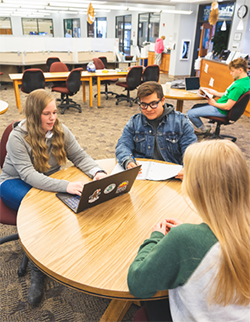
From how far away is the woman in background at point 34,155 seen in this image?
1605 millimetres

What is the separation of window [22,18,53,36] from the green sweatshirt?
63.3 feet

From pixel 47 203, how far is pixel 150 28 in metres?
13.4

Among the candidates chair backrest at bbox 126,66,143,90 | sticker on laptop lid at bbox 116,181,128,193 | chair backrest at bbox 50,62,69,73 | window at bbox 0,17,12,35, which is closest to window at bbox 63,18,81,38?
window at bbox 0,17,12,35

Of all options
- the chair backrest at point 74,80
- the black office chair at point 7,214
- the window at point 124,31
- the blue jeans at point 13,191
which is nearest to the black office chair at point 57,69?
the chair backrest at point 74,80

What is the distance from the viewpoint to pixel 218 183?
76 cm

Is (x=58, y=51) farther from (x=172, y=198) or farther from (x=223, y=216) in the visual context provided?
(x=223, y=216)

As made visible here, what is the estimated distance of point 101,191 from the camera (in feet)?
4.13

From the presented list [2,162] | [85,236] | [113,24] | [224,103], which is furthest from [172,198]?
[113,24]

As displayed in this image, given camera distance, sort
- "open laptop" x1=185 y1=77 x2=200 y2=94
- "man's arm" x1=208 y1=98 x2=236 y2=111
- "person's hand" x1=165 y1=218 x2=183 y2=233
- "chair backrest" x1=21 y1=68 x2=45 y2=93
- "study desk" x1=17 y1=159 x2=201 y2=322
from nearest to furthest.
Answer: "study desk" x1=17 y1=159 x2=201 y2=322 < "person's hand" x1=165 y1=218 x2=183 y2=233 < "man's arm" x1=208 y1=98 x2=236 y2=111 < "open laptop" x1=185 y1=77 x2=200 y2=94 < "chair backrest" x1=21 y1=68 x2=45 y2=93

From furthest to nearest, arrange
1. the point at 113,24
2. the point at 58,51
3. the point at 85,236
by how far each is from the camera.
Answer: the point at 113,24, the point at 58,51, the point at 85,236

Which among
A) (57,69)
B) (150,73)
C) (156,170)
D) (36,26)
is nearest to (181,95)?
(156,170)

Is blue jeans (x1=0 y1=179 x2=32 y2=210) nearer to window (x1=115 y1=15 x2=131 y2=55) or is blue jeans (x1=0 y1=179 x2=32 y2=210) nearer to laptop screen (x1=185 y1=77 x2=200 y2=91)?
laptop screen (x1=185 y1=77 x2=200 y2=91)

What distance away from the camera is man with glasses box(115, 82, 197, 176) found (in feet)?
6.31

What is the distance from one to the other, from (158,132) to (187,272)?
1.33 meters
